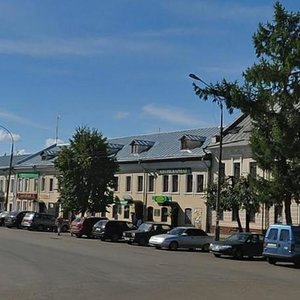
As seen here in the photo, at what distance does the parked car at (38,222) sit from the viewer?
54344 mm

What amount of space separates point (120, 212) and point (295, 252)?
132 feet

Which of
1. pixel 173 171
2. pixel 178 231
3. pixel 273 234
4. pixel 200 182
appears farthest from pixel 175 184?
pixel 273 234

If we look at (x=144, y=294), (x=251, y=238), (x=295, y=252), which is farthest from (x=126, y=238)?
(x=144, y=294)

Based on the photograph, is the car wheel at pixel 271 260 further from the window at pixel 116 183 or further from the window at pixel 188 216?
the window at pixel 116 183

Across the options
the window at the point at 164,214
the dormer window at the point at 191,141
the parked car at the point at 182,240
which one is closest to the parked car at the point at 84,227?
the parked car at the point at 182,240

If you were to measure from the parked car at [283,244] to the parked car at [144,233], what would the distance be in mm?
11683

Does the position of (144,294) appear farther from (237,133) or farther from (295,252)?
(237,133)

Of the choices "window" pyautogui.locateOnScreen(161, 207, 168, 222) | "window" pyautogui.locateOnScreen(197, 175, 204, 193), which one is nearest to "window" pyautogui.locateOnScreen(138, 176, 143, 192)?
"window" pyautogui.locateOnScreen(161, 207, 168, 222)

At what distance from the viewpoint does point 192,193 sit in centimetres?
5647

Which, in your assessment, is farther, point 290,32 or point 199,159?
point 199,159

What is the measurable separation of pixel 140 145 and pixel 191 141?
8.24 metres

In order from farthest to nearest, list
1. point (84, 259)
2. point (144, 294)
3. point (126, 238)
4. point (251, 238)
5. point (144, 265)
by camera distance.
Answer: point (126, 238)
point (251, 238)
point (84, 259)
point (144, 265)
point (144, 294)

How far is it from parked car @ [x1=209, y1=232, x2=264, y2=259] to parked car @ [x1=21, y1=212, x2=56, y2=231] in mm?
26998

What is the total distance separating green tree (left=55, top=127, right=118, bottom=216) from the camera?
2275 inches
